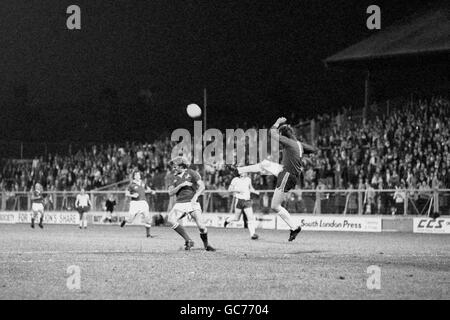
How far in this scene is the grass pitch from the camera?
993 centimetres

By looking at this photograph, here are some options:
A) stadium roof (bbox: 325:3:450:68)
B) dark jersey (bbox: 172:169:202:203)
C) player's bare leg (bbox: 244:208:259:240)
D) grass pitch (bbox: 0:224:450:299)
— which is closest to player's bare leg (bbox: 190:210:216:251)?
grass pitch (bbox: 0:224:450:299)

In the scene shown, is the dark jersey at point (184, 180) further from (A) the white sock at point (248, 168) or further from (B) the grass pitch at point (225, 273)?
(A) the white sock at point (248, 168)

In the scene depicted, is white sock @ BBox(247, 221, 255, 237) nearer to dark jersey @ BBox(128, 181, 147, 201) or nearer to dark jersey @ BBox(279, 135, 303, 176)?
dark jersey @ BBox(128, 181, 147, 201)

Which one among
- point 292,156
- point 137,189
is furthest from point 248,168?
point 137,189

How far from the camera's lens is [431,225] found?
3089 centimetres

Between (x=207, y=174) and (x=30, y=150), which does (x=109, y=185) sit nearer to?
(x=207, y=174)

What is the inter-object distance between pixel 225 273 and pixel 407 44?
2978 centimetres

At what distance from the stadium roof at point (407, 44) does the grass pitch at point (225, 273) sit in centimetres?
2163

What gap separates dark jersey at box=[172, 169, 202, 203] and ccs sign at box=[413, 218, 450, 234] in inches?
594

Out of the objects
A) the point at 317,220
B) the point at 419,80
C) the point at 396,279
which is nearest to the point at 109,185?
the point at 317,220

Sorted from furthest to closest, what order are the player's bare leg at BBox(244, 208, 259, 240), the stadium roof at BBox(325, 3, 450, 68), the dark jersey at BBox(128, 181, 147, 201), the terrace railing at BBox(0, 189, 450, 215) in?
the stadium roof at BBox(325, 3, 450, 68)
the terrace railing at BBox(0, 189, 450, 215)
the dark jersey at BBox(128, 181, 147, 201)
the player's bare leg at BBox(244, 208, 259, 240)

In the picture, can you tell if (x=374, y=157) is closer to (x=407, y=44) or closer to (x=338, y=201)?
(x=338, y=201)

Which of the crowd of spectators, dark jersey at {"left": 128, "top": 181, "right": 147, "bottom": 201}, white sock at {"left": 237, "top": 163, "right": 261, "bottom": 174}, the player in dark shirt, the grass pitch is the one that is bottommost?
the grass pitch
